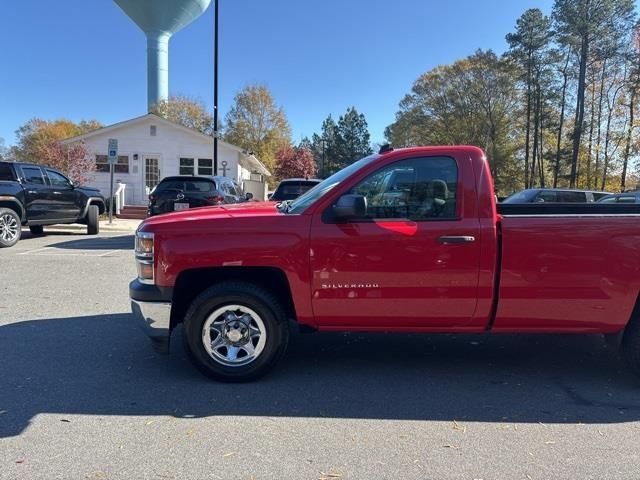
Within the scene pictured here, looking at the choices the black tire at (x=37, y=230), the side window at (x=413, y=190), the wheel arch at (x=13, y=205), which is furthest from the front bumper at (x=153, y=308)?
the black tire at (x=37, y=230)

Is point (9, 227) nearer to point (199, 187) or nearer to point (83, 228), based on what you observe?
point (199, 187)

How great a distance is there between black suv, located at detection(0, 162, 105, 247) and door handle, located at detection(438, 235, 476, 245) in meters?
11.1

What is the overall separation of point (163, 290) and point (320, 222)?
1.38 metres

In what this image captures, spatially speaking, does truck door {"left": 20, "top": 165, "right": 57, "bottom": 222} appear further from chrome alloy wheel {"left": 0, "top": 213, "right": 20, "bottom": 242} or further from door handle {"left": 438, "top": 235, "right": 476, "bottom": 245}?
door handle {"left": 438, "top": 235, "right": 476, "bottom": 245}

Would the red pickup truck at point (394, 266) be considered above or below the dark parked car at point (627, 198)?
below

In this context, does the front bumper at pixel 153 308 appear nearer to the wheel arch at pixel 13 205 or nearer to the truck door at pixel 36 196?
the wheel arch at pixel 13 205

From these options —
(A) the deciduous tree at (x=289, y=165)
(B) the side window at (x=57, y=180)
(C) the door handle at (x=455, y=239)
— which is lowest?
(C) the door handle at (x=455, y=239)

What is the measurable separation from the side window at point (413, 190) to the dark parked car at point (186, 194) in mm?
8559

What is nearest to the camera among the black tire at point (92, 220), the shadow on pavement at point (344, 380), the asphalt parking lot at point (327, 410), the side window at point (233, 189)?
the asphalt parking lot at point (327, 410)

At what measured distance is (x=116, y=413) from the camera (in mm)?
3701

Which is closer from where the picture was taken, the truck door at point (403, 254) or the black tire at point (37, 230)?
the truck door at point (403, 254)

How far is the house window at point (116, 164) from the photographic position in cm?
2723

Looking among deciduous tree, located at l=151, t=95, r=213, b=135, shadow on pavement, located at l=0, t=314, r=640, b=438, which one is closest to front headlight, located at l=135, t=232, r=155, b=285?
shadow on pavement, located at l=0, t=314, r=640, b=438

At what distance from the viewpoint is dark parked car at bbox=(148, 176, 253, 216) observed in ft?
40.5
